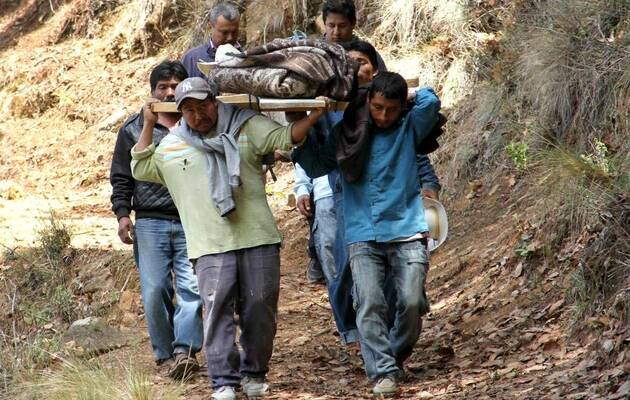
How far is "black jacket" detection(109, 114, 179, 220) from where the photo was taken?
295 inches

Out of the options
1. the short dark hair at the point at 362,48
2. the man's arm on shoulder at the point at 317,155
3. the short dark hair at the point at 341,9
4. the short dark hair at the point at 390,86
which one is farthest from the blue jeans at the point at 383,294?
the short dark hair at the point at 341,9

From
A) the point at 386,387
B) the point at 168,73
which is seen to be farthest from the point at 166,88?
the point at 386,387

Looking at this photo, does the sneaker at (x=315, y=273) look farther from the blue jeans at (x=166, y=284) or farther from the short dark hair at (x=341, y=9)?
the short dark hair at (x=341, y=9)

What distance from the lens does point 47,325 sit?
34.9ft

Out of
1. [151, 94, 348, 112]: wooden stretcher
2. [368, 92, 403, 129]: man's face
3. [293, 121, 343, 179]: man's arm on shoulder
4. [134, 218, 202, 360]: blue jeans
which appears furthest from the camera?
[134, 218, 202, 360]: blue jeans

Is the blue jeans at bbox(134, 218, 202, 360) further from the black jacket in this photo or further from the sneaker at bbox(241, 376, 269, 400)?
the sneaker at bbox(241, 376, 269, 400)

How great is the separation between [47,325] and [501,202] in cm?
433

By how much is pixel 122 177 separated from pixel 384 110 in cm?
210

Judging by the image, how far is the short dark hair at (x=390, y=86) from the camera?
627 centimetres

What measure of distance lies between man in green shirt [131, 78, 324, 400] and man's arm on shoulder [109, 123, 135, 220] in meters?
1.00

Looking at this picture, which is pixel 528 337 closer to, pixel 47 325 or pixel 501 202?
pixel 501 202

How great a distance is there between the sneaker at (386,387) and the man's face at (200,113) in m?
1.73

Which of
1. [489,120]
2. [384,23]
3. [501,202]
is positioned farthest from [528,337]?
[384,23]

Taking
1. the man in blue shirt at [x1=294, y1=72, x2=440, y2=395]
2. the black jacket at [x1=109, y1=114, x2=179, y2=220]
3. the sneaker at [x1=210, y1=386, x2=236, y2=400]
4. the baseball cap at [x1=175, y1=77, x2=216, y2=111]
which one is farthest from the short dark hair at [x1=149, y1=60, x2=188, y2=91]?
the sneaker at [x1=210, y1=386, x2=236, y2=400]
